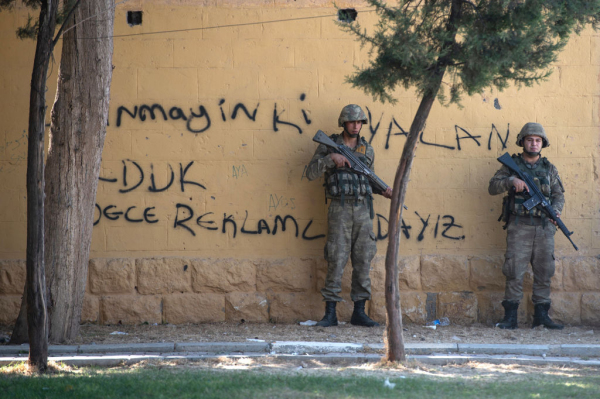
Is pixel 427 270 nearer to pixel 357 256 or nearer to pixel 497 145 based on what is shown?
pixel 357 256

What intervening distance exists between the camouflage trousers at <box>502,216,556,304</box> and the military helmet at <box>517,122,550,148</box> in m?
0.78

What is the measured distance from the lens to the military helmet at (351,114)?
6328 mm

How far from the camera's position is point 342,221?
638 centimetres

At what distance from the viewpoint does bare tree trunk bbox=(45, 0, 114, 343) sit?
5.45 m

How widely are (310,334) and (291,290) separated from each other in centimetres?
74

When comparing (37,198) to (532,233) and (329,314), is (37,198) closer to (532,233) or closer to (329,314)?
(329,314)

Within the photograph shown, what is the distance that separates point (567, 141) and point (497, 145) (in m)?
0.71

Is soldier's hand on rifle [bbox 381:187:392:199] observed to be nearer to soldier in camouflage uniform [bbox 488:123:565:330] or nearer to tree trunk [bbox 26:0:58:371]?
soldier in camouflage uniform [bbox 488:123:565:330]

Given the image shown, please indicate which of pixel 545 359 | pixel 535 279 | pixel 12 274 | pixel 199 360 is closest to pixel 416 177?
pixel 535 279

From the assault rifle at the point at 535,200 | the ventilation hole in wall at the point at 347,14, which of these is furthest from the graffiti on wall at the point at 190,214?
the ventilation hole in wall at the point at 347,14

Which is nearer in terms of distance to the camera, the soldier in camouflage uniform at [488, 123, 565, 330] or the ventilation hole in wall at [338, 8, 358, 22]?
the soldier in camouflage uniform at [488, 123, 565, 330]

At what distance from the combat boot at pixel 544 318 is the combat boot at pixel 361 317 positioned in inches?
61.7

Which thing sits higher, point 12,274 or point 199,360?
point 12,274

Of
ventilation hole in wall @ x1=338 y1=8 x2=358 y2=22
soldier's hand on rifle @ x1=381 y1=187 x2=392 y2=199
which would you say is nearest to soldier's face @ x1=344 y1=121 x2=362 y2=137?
soldier's hand on rifle @ x1=381 y1=187 x2=392 y2=199
